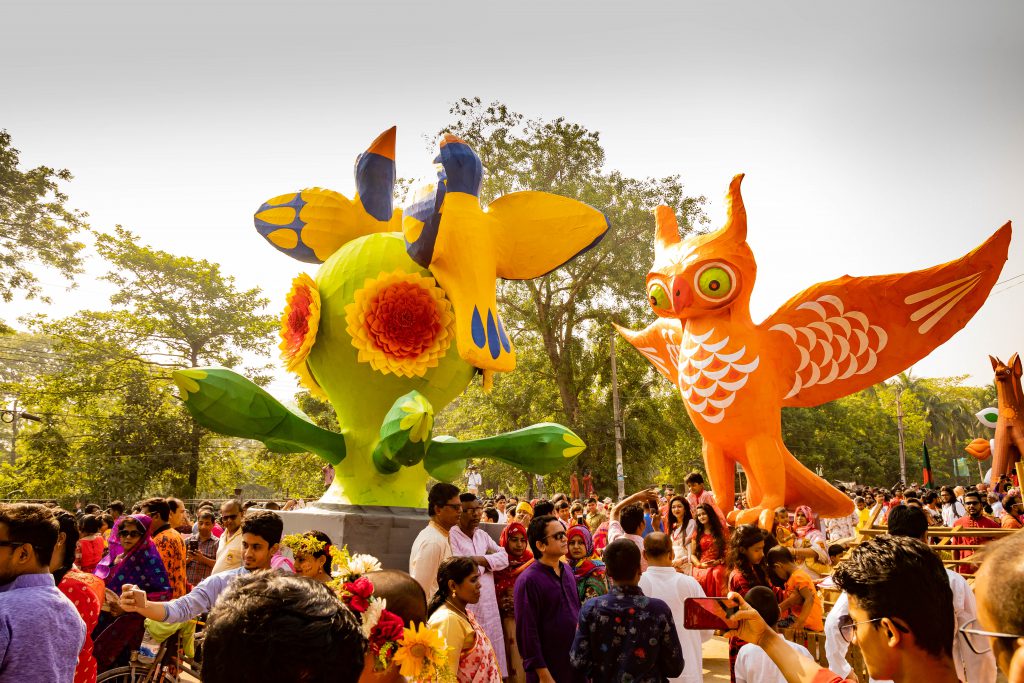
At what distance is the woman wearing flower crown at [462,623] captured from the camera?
290 cm

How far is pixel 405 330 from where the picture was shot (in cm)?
495

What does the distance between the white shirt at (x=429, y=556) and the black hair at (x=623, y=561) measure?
109 cm

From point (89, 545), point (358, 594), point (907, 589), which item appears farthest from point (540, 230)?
point (89, 545)

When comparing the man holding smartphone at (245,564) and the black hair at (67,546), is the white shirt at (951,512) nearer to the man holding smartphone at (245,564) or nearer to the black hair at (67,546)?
the man holding smartphone at (245,564)

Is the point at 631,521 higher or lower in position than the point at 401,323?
lower

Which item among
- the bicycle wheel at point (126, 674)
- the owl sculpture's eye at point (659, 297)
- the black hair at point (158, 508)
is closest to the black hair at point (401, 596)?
the bicycle wheel at point (126, 674)

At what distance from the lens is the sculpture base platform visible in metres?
4.59

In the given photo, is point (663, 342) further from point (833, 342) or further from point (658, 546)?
point (658, 546)

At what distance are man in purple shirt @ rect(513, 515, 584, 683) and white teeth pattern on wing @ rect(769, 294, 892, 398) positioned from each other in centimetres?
735

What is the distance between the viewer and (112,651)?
4383mm

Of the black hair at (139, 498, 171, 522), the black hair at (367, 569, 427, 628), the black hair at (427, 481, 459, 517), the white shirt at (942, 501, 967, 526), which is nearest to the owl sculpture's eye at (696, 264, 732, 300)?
the white shirt at (942, 501, 967, 526)

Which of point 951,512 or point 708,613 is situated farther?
point 951,512

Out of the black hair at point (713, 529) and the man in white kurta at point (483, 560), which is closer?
the man in white kurta at point (483, 560)

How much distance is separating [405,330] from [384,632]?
2.99 meters
